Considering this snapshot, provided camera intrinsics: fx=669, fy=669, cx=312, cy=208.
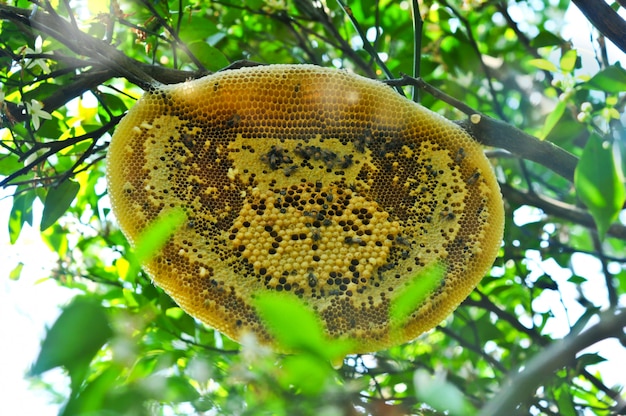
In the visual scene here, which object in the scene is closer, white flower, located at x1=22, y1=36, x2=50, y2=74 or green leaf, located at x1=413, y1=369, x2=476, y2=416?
green leaf, located at x1=413, y1=369, x2=476, y2=416

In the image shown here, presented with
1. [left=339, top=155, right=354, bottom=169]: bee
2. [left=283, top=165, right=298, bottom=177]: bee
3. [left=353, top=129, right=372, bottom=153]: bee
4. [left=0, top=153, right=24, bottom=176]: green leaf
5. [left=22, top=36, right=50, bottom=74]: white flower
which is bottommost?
[left=0, top=153, right=24, bottom=176]: green leaf

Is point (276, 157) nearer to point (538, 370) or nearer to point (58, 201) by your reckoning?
point (58, 201)

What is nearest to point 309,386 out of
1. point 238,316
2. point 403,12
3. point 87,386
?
point 87,386

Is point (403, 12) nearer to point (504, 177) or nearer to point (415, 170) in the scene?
point (504, 177)

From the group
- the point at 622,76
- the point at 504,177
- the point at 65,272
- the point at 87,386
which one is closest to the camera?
the point at 87,386

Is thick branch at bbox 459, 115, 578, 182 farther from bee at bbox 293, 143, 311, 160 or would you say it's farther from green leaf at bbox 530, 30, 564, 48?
green leaf at bbox 530, 30, 564, 48

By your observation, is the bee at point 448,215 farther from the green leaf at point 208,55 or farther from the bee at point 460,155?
the green leaf at point 208,55

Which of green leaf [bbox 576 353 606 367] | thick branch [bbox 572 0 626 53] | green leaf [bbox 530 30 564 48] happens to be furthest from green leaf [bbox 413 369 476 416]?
green leaf [bbox 530 30 564 48]
